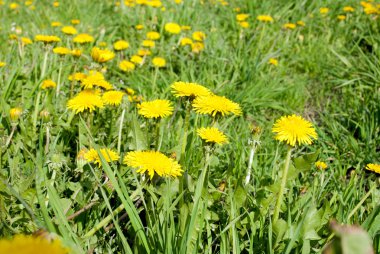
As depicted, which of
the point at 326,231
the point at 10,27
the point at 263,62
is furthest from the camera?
the point at 10,27

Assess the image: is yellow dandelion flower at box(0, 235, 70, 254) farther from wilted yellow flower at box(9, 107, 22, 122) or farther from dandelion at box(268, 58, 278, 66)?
dandelion at box(268, 58, 278, 66)

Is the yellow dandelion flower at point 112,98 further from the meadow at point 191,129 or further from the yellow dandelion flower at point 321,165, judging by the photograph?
the yellow dandelion flower at point 321,165

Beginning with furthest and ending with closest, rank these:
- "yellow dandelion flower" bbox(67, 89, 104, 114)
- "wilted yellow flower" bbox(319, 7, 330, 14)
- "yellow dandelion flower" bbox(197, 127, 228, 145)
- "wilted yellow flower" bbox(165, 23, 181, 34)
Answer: "wilted yellow flower" bbox(319, 7, 330, 14), "wilted yellow flower" bbox(165, 23, 181, 34), "yellow dandelion flower" bbox(67, 89, 104, 114), "yellow dandelion flower" bbox(197, 127, 228, 145)

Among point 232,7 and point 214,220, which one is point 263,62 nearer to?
point 232,7

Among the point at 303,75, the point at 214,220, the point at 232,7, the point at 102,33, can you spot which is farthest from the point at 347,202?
the point at 232,7

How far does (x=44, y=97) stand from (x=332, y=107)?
1.83 meters

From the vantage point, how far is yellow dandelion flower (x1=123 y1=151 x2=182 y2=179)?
1144 millimetres

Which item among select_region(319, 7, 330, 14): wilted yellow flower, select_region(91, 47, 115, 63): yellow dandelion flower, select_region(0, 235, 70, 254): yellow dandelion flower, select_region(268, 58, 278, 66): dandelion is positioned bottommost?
select_region(268, 58, 278, 66): dandelion

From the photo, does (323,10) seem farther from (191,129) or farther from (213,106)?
(213,106)

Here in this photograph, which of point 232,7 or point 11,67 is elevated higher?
point 232,7

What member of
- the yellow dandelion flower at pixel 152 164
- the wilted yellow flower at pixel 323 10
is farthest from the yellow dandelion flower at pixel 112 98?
the wilted yellow flower at pixel 323 10

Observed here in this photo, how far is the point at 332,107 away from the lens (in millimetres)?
2715

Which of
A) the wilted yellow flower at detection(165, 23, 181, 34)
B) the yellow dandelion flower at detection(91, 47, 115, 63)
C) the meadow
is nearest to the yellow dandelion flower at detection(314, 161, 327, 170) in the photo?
the meadow

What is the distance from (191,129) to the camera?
192 cm
